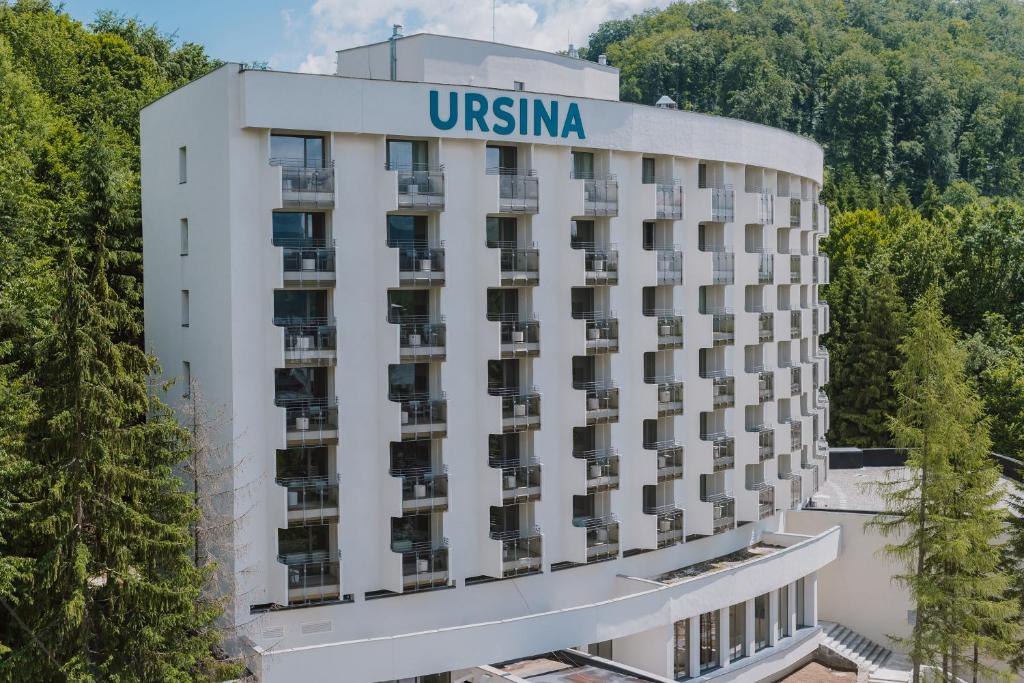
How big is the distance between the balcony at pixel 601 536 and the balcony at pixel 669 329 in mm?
6233

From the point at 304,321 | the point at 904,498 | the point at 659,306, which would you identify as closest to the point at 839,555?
the point at 904,498

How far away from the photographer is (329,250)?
30.6 m

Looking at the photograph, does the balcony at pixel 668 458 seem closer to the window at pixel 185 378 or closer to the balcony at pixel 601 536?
the balcony at pixel 601 536

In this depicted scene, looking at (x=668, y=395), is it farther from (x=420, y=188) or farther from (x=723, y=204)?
(x=420, y=188)

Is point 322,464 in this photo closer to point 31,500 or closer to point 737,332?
point 31,500

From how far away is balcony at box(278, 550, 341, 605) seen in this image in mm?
30297

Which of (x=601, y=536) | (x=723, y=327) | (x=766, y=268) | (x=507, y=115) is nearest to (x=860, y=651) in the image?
(x=723, y=327)

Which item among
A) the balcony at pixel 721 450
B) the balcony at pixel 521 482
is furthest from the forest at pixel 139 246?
the balcony at pixel 521 482

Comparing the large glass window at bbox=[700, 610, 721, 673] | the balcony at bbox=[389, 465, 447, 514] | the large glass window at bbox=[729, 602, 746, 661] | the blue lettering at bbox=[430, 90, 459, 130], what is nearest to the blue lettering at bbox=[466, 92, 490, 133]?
Result: the blue lettering at bbox=[430, 90, 459, 130]

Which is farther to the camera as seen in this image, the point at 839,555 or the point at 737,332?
the point at 839,555

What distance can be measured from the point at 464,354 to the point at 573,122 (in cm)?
820

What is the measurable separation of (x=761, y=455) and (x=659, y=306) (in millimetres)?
8228

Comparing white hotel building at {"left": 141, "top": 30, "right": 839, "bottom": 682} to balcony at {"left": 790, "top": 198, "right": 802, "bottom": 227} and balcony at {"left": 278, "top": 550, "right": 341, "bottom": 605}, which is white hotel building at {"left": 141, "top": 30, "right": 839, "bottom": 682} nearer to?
balcony at {"left": 278, "top": 550, "right": 341, "bottom": 605}

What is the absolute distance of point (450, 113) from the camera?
31797mm
